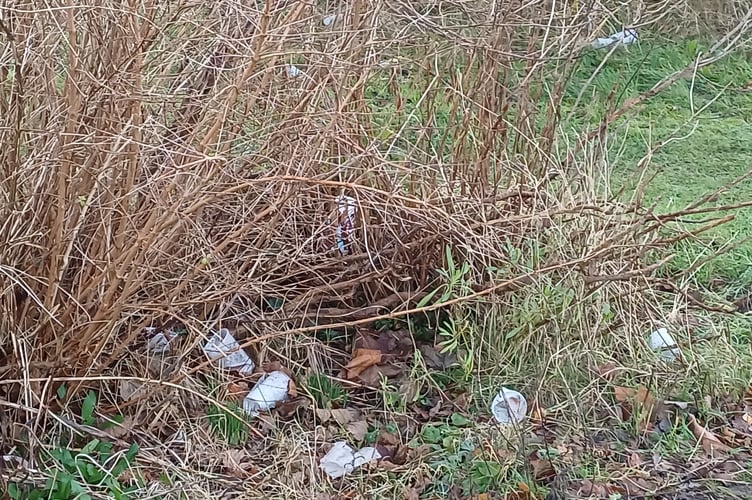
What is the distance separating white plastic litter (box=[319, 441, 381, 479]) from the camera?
2.65 m

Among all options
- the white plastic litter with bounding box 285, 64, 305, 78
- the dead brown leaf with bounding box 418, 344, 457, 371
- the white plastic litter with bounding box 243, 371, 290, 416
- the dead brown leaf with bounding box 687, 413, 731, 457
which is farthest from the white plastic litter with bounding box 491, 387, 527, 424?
the white plastic litter with bounding box 285, 64, 305, 78

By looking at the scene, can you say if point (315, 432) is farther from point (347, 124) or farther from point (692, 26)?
point (692, 26)

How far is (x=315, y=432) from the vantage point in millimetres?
2781

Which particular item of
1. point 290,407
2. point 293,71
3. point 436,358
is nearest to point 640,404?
point 436,358

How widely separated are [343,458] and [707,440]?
3.75ft

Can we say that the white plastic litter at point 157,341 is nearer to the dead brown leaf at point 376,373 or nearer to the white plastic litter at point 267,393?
the white plastic litter at point 267,393

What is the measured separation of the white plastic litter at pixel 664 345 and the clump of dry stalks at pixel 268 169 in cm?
19

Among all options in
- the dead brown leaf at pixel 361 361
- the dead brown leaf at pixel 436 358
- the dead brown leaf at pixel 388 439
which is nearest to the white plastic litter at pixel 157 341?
the dead brown leaf at pixel 361 361

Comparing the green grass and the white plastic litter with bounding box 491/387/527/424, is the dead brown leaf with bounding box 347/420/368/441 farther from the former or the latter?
the green grass

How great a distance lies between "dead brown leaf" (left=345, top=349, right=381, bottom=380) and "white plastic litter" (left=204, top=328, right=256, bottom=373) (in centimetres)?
33

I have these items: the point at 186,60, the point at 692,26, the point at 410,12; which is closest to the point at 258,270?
the point at 186,60

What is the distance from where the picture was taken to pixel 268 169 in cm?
279

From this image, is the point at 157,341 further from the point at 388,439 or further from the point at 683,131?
the point at 683,131

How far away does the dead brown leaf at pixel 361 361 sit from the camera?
3.05 meters
